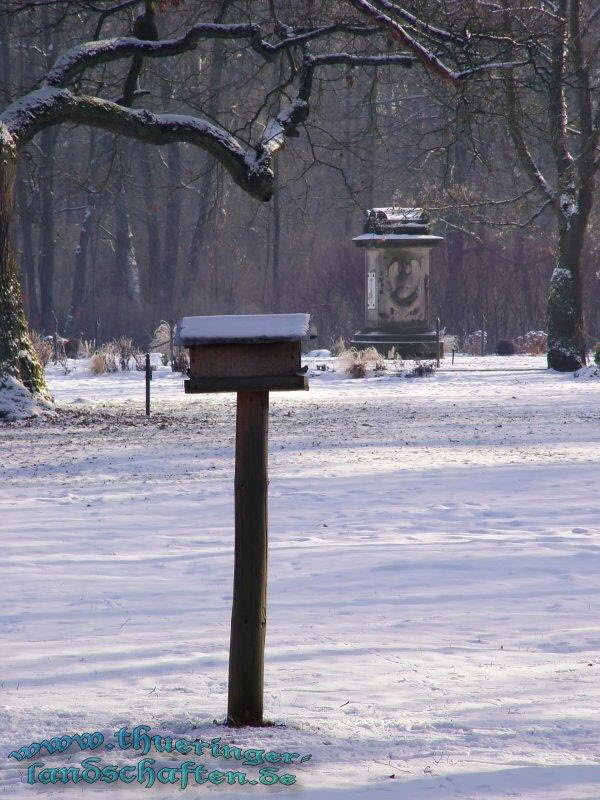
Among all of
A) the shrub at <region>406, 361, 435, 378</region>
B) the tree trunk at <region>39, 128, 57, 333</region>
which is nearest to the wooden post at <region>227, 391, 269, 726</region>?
the shrub at <region>406, 361, 435, 378</region>

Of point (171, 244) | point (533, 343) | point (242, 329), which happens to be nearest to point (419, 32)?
point (242, 329)

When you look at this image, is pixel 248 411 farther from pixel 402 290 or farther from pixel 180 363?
pixel 402 290

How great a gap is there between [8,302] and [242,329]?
36.0ft

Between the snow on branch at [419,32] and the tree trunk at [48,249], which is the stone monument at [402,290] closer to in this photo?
the tree trunk at [48,249]

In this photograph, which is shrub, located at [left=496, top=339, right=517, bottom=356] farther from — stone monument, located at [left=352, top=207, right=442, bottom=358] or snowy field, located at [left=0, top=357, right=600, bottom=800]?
snowy field, located at [left=0, top=357, right=600, bottom=800]

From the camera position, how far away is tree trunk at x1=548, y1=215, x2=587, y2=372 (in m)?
23.7

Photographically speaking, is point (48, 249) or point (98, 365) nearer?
point (98, 365)

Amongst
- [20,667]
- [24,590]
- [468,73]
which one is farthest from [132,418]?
[20,667]

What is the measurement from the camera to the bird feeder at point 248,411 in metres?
4.26

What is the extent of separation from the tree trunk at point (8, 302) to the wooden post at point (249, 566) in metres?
10.8

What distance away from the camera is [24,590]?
6645 millimetres

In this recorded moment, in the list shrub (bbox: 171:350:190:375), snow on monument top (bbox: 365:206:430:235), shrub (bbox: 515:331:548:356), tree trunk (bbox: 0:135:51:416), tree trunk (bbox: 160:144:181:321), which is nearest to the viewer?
tree trunk (bbox: 0:135:51:416)

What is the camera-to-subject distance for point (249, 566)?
4391mm

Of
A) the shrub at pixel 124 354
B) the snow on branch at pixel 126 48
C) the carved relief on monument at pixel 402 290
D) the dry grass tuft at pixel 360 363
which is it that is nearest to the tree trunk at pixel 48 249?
the shrub at pixel 124 354
